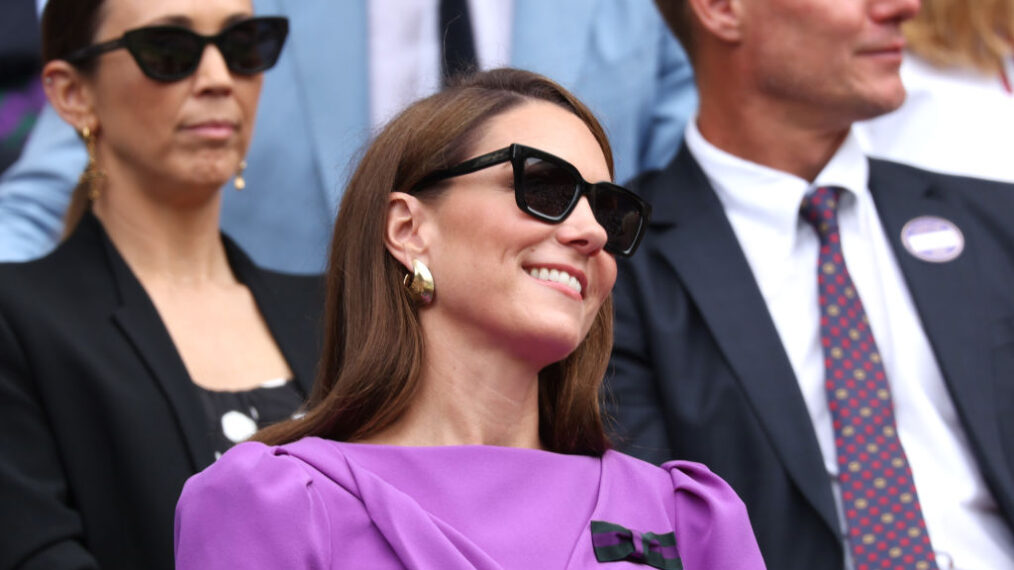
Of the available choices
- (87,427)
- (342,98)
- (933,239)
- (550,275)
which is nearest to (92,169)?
(87,427)

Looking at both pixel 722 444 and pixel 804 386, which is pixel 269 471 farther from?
pixel 804 386

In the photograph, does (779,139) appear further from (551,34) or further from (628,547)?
(628,547)

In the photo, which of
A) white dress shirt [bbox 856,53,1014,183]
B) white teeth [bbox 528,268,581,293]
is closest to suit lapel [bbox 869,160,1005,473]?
Answer: white dress shirt [bbox 856,53,1014,183]

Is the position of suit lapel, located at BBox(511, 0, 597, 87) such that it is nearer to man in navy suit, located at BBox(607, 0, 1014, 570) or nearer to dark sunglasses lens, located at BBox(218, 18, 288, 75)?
man in navy suit, located at BBox(607, 0, 1014, 570)

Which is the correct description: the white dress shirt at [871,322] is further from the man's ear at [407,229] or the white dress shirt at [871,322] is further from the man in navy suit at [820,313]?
the man's ear at [407,229]

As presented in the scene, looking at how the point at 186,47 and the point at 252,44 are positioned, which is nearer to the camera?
the point at 186,47

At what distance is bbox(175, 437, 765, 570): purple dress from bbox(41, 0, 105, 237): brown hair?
5.26ft

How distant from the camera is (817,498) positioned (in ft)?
10.4

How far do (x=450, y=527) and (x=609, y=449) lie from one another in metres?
0.49

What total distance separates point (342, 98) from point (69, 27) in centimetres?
102

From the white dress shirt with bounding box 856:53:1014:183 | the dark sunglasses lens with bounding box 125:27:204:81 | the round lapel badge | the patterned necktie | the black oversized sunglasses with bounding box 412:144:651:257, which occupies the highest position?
the dark sunglasses lens with bounding box 125:27:204:81

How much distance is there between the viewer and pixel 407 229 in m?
2.57

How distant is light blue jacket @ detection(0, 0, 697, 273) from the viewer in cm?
435

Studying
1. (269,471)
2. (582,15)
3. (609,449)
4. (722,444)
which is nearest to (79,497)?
(269,471)
